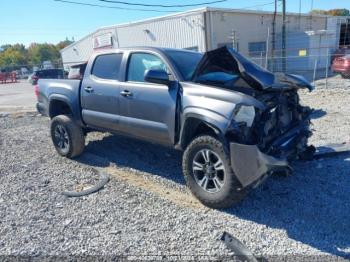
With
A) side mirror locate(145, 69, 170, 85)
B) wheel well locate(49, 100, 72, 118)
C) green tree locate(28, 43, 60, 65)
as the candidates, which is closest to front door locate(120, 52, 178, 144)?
side mirror locate(145, 69, 170, 85)

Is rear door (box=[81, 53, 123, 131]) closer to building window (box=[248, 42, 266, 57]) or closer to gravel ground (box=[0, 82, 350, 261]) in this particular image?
gravel ground (box=[0, 82, 350, 261])

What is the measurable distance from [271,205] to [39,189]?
328 cm

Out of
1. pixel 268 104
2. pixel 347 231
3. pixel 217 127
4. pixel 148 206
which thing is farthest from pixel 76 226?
pixel 347 231

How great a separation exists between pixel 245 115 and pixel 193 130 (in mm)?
796

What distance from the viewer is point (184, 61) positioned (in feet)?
15.2

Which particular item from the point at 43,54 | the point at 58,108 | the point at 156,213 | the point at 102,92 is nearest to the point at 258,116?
the point at 156,213

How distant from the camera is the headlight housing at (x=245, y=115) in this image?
11.6 feet

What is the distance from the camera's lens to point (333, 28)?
30.2 meters

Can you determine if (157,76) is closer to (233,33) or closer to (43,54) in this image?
(233,33)

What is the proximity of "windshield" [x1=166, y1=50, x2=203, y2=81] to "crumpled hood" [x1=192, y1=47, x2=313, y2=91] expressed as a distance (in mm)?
156

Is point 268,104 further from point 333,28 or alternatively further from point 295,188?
point 333,28

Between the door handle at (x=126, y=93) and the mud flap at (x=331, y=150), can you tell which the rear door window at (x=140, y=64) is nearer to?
the door handle at (x=126, y=93)

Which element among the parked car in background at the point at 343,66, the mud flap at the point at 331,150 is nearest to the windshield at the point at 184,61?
the mud flap at the point at 331,150

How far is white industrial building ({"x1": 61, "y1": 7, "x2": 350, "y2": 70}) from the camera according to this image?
70.4 ft
